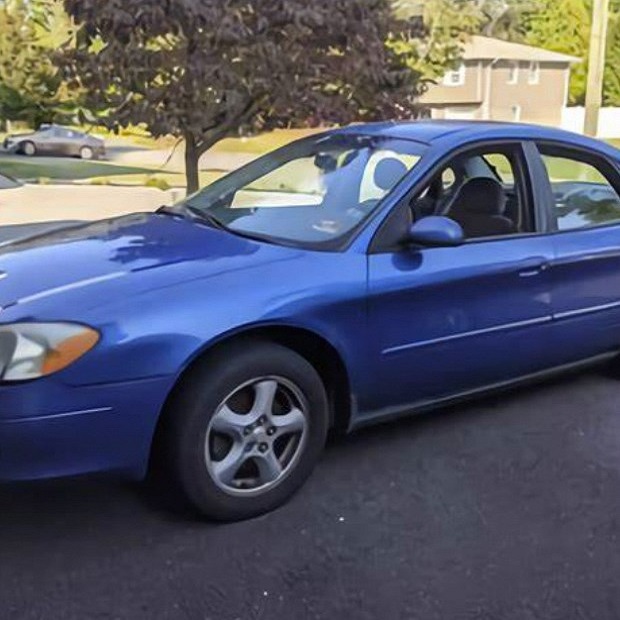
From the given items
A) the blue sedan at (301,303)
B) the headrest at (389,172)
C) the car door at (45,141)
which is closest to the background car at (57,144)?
the car door at (45,141)

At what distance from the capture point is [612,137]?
44.0 m

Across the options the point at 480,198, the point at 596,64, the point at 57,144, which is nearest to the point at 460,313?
the point at 480,198

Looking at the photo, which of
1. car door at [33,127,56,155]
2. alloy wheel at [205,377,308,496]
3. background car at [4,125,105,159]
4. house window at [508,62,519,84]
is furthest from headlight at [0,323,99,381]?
house window at [508,62,519,84]

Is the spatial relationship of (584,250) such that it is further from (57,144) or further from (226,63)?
(57,144)

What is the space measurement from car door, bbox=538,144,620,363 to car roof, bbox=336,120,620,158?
0.06 m

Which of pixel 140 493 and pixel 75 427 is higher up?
pixel 75 427

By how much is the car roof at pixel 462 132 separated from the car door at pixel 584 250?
6 centimetres

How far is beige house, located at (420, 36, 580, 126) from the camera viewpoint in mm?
44875

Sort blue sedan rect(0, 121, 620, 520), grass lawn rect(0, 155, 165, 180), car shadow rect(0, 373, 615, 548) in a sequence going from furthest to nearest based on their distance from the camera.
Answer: grass lawn rect(0, 155, 165, 180), car shadow rect(0, 373, 615, 548), blue sedan rect(0, 121, 620, 520)

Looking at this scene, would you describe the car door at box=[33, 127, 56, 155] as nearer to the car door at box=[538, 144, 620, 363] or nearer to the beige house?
the beige house

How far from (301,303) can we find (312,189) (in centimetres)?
95

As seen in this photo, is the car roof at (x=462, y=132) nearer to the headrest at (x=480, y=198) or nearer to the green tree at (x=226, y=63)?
the headrest at (x=480, y=198)

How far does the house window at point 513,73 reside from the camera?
151ft

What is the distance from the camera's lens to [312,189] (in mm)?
4035
